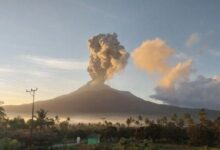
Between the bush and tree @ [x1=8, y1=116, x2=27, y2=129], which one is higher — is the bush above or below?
below

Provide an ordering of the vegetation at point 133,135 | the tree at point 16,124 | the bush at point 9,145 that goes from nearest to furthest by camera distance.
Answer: the bush at point 9,145 → the vegetation at point 133,135 → the tree at point 16,124

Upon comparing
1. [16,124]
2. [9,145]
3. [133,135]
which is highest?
[16,124]

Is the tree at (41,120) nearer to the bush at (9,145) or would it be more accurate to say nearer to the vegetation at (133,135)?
the vegetation at (133,135)

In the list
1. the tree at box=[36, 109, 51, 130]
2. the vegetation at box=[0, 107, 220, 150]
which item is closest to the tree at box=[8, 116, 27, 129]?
the vegetation at box=[0, 107, 220, 150]

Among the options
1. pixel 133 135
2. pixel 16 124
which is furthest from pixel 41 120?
pixel 133 135

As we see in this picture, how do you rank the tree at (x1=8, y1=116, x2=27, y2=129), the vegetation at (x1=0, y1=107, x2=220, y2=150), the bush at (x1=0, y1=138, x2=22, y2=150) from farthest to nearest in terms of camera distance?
the tree at (x1=8, y1=116, x2=27, y2=129), the vegetation at (x1=0, y1=107, x2=220, y2=150), the bush at (x1=0, y1=138, x2=22, y2=150)

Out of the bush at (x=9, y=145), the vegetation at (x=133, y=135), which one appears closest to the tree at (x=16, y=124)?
the vegetation at (x=133, y=135)

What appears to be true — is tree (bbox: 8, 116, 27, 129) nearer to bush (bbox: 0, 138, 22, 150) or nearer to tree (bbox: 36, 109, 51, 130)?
tree (bbox: 36, 109, 51, 130)

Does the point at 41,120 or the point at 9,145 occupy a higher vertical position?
the point at 41,120

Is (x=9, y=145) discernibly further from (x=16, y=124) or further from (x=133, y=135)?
(x=16, y=124)

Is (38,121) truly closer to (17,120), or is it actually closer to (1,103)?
(17,120)

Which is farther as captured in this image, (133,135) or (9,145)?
(133,135)

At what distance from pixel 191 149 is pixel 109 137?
114 feet

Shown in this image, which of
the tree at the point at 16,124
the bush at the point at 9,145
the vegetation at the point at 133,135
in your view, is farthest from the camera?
the tree at the point at 16,124
